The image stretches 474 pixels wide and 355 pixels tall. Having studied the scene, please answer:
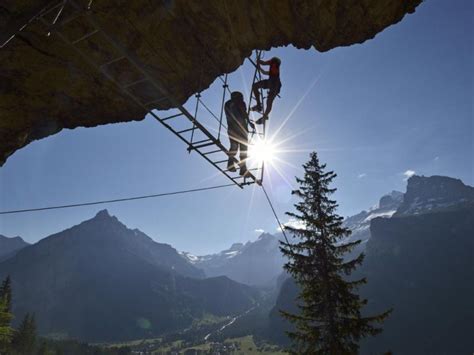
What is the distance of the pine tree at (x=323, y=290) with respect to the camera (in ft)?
54.3

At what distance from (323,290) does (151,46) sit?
1456 centimetres

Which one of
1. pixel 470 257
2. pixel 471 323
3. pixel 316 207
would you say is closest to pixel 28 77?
pixel 316 207

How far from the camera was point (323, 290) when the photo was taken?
1744 centimetres

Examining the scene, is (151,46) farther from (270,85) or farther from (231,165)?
(231,165)

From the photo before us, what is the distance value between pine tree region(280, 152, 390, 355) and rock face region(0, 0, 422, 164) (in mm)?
10610

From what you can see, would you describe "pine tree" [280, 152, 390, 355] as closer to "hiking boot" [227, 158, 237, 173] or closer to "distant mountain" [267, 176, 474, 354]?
"hiking boot" [227, 158, 237, 173]

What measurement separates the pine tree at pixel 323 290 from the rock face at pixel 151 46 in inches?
418

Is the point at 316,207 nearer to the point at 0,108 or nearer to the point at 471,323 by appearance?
the point at 0,108

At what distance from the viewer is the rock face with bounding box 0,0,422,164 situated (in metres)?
10.3

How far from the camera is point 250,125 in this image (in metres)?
12.0

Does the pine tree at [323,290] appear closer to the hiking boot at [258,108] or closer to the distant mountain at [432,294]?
the hiking boot at [258,108]

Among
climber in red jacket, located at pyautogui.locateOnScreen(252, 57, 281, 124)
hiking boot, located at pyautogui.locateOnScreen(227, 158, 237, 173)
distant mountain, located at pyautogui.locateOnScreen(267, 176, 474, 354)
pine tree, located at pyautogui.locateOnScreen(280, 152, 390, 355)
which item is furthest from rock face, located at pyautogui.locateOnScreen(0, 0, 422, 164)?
distant mountain, located at pyautogui.locateOnScreen(267, 176, 474, 354)

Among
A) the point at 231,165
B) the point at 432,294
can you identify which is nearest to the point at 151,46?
the point at 231,165

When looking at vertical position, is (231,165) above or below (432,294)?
below
